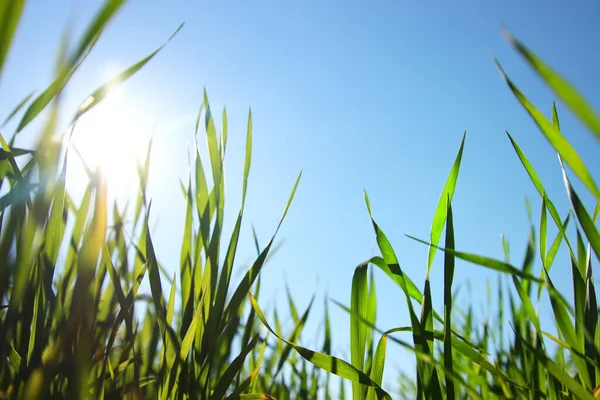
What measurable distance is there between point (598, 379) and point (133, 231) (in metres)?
0.68

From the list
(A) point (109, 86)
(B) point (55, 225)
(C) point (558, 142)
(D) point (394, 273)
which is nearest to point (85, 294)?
(B) point (55, 225)

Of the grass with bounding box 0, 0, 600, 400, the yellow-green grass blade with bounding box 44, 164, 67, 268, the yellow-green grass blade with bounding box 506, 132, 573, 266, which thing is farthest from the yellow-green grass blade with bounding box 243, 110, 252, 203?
the yellow-green grass blade with bounding box 506, 132, 573, 266

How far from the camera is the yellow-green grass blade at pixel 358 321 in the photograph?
1.95ft

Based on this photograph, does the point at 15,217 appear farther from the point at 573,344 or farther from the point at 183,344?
the point at 573,344

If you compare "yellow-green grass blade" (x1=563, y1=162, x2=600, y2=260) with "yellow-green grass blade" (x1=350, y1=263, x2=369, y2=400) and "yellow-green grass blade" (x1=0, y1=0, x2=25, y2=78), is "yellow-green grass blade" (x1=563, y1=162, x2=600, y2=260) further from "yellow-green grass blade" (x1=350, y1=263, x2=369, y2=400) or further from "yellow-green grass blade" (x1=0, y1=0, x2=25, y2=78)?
"yellow-green grass blade" (x1=0, y1=0, x2=25, y2=78)

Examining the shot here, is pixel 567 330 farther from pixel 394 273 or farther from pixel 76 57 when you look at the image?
pixel 76 57

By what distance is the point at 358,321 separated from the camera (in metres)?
0.61

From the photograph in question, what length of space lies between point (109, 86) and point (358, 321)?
39cm

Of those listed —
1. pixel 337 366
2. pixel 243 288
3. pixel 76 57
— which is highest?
pixel 76 57

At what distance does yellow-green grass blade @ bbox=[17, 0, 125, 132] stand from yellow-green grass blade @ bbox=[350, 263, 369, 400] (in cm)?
37

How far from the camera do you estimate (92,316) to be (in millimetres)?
595

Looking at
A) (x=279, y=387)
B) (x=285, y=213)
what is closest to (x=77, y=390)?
(x=285, y=213)

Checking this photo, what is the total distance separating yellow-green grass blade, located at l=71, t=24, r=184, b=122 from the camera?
1.69 feet

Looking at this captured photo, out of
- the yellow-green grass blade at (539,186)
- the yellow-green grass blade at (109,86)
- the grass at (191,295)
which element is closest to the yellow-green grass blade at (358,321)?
the grass at (191,295)
